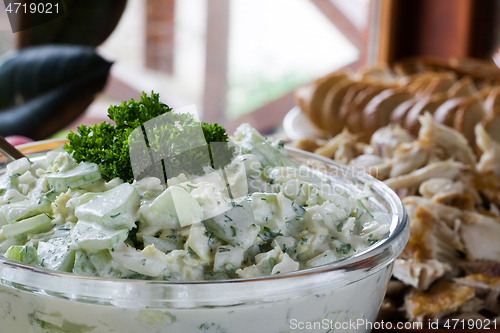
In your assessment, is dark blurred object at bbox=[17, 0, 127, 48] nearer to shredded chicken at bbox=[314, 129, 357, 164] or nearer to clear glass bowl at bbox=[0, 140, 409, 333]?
shredded chicken at bbox=[314, 129, 357, 164]

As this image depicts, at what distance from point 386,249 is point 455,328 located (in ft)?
1.50

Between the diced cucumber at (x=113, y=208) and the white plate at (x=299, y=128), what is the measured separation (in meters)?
1.61

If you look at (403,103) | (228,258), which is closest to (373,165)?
(403,103)

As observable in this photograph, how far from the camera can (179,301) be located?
700mm

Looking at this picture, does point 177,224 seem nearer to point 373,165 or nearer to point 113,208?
point 113,208

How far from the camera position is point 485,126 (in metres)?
2.01

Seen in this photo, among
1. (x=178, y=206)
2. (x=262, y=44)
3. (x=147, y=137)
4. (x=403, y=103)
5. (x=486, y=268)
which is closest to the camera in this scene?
(x=178, y=206)

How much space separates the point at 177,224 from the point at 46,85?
6.79 ft

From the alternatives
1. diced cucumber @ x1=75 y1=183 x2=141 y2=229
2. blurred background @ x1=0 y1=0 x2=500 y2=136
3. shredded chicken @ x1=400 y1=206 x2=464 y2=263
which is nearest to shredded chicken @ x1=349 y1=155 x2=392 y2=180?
shredded chicken @ x1=400 y1=206 x2=464 y2=263

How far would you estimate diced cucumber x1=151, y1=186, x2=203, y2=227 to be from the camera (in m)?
0.80

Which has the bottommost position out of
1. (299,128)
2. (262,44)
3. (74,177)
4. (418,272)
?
(262,44)

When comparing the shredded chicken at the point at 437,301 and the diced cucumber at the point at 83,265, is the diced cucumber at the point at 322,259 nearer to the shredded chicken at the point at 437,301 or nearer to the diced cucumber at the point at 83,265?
the diced cucumber at the point at 83,265

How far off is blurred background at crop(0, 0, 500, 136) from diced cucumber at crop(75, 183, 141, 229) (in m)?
3.07

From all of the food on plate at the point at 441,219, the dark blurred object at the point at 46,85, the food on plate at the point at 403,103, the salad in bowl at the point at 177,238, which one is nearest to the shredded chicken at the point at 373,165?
the food on plate at the point at 441,219
